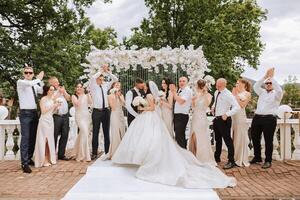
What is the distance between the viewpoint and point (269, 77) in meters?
8.86

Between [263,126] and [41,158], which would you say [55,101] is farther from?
[263,126]

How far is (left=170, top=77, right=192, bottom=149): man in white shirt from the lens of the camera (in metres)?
9.23

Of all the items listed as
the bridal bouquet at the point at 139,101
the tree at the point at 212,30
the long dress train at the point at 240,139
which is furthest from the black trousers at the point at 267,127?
the tree at the point at 212,30

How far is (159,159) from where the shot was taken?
758cm

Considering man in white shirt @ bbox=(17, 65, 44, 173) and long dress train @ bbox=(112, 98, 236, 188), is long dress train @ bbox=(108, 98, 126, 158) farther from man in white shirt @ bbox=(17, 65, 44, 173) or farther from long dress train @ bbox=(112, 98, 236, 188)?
man in white shirt @ bbox=(17, 65, 44, 173)

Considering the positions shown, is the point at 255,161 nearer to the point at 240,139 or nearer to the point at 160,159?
the point at 240,139

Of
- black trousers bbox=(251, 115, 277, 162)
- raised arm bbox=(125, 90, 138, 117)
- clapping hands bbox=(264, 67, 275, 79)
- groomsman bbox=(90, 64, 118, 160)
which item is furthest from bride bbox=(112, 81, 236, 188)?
clapping hands bbox=(264, 67, 275, 79)

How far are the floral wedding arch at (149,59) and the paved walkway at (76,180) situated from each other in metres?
2.71

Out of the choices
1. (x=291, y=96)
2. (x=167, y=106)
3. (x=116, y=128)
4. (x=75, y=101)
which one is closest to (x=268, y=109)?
(x=167, y=106)

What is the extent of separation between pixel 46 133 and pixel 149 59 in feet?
11.0

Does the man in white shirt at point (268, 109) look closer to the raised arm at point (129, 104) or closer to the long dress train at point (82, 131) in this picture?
the raised arm at point (129, 104)

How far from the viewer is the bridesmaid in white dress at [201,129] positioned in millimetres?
8953

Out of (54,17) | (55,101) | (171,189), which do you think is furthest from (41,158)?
(54,17)

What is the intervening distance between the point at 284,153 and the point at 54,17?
470 inches
